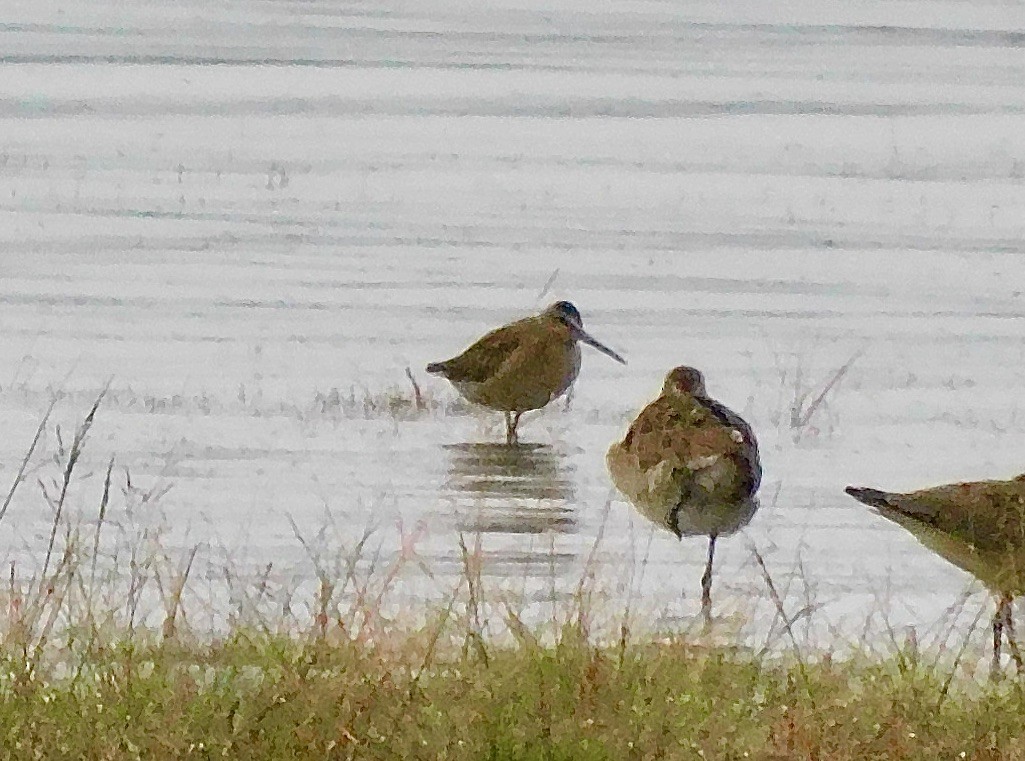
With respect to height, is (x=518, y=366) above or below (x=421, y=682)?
above

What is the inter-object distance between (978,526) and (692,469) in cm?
61

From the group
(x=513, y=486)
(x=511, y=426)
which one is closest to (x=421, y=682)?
(x=513, y=486)

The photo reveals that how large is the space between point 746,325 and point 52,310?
6.14 feet

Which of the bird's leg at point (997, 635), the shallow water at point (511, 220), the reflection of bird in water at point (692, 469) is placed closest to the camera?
the bird's leg at point (997, 635)

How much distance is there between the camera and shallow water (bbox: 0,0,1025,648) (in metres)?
4.70

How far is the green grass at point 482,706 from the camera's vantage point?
302 cm

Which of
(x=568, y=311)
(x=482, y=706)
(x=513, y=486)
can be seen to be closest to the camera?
(x=482, y=706)

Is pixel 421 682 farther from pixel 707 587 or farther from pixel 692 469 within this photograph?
pixel 692 469

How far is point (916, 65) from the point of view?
219 inches

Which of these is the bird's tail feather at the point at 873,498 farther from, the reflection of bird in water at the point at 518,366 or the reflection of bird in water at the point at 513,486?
the reflection of bird in water at the point at 518,366

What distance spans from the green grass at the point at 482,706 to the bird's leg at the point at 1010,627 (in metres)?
0.11

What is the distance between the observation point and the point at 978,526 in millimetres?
3625

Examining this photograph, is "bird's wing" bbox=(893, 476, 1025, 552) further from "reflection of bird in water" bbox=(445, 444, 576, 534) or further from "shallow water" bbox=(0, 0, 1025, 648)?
"reflection of bird in water" bbox=(445, 444, 576, 534)

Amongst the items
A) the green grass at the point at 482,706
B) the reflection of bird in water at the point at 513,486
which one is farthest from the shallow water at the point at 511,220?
the green grass at the point at 482,706
